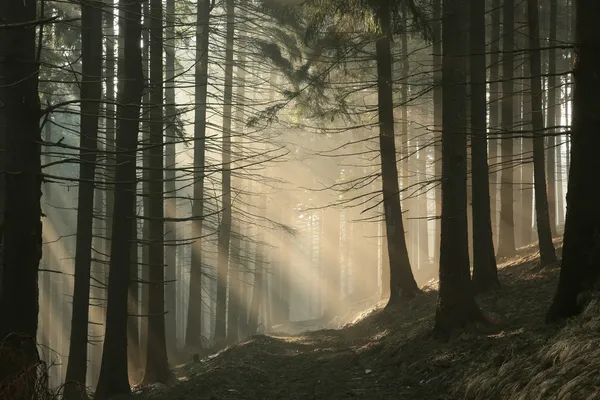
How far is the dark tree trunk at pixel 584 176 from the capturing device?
7.14 metres

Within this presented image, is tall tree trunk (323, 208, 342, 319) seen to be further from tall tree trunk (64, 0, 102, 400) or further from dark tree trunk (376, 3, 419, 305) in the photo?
tall tree trunk (64, 0, 102, 400)

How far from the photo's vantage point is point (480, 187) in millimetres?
12320

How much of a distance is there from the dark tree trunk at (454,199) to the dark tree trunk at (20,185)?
245 inches

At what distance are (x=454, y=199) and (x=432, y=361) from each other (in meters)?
2.74

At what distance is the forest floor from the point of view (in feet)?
18.9

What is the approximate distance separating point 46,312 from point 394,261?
20.2 m

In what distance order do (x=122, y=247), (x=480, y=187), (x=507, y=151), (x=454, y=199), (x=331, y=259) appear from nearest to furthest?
(x=454, y=199) < (x=122, y=247) < (x=480, y=187) < (x=507, y=151) < (x=331, y=259)

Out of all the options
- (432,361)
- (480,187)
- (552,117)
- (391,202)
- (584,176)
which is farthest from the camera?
(552,117)

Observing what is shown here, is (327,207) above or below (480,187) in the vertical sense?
below

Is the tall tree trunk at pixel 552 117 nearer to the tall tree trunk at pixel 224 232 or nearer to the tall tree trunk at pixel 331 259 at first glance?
the tall tree trunk at pixel 224 232

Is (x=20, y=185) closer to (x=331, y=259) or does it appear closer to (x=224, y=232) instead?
(x=224, y=232)

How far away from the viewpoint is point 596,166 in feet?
23.5

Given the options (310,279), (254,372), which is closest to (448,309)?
(254,372)

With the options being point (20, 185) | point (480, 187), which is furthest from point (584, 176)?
point (20, 185)
